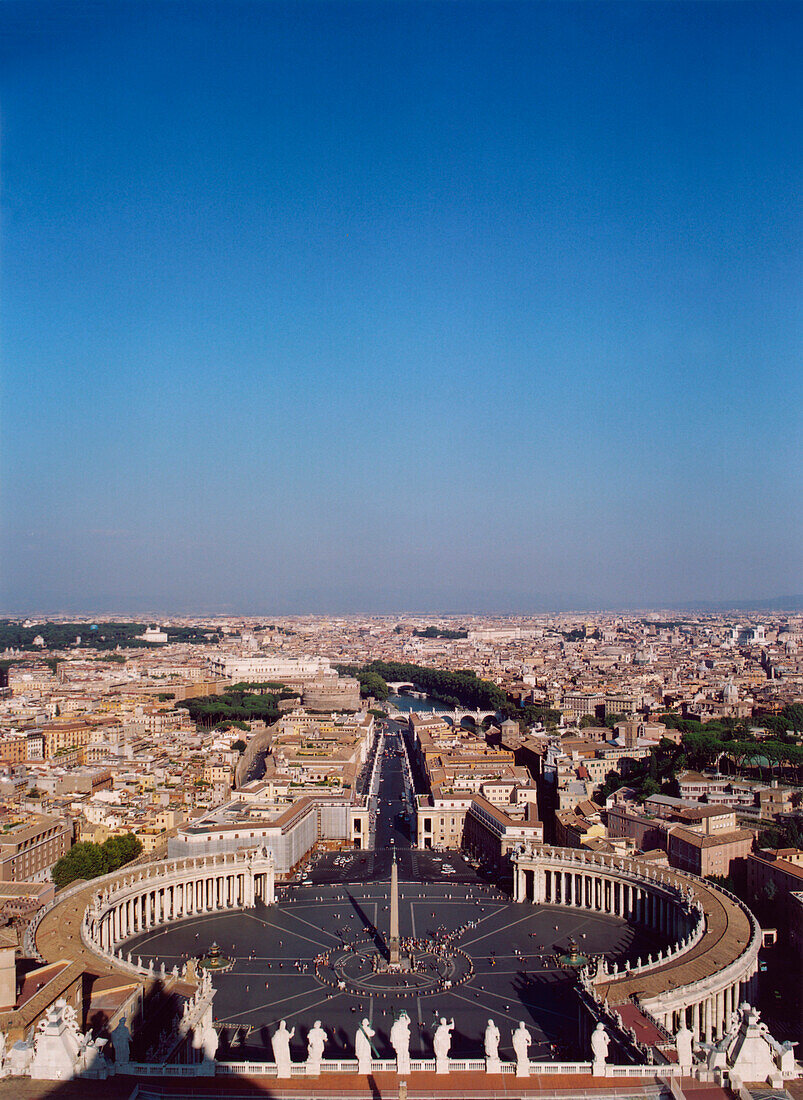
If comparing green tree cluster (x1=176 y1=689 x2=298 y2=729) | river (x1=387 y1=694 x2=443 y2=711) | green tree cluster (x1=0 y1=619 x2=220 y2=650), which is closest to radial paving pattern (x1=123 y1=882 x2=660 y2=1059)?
green tree cluster (x1=176 y1=689 x2=298 y2=729)

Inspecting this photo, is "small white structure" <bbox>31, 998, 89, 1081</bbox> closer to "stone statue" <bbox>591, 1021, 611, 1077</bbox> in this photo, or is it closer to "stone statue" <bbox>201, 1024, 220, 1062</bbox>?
"stone statue" <bbox>201, 1024, 220, 1062</bbox>

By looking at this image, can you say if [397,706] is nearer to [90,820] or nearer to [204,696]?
[204,696]

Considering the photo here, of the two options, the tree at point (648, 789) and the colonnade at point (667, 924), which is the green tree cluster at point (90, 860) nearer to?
the colonnade at point (667, 924)

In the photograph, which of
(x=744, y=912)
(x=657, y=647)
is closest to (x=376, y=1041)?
(x=744, y=912)

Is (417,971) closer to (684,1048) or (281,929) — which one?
(281,929)

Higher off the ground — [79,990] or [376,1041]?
[79,990]

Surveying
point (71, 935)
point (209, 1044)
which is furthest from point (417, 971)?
point (209, 1044)
